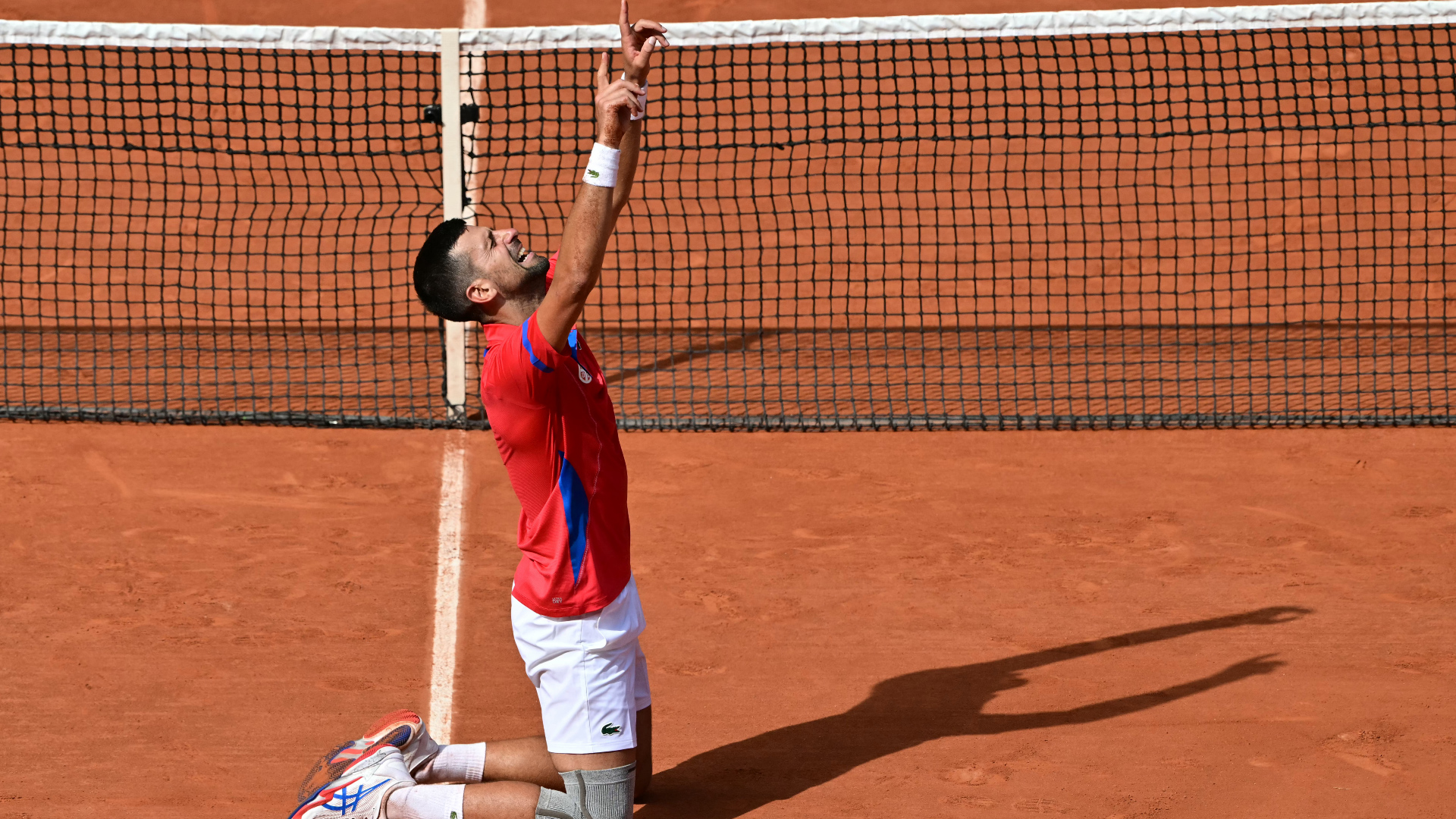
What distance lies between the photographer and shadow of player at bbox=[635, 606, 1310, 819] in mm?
5461

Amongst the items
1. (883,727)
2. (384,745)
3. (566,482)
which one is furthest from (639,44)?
(883,727)

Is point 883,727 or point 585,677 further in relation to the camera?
point 883,727

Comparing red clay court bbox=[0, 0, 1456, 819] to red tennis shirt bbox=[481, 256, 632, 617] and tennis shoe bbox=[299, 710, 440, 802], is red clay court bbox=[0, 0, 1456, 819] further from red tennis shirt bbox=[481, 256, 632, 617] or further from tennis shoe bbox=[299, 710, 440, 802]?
red tennis shirt bbox=[481, 256, 632, 617]

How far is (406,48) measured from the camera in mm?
8867

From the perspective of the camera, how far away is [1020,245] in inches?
477

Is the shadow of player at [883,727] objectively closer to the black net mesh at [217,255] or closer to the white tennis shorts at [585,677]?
the white tennis shorts at [585,677]

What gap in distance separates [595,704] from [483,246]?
1468 mm

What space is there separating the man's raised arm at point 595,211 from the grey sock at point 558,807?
1.49 metres

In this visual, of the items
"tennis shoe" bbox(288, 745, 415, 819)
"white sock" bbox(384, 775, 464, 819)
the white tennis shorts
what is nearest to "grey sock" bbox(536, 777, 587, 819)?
the white tennis shorts

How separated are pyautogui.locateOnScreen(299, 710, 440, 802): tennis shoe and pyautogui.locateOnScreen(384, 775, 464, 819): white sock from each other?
0.25 meters

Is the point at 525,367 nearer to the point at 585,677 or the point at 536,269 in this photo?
the point at 536,269

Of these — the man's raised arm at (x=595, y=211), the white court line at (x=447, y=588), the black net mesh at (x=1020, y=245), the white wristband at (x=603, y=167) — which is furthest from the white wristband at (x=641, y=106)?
the black net mesh at (x=1020, y=245)

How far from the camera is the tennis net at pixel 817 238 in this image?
9.23 m

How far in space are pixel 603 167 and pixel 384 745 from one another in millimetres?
2119
